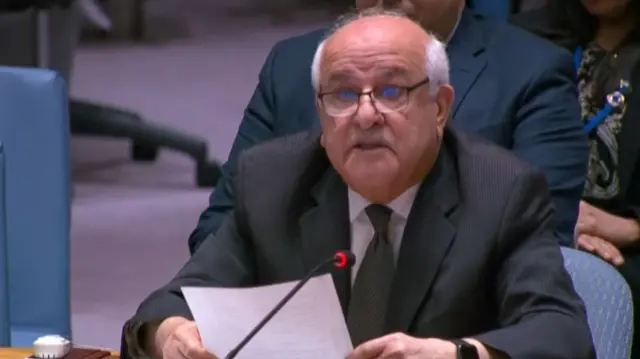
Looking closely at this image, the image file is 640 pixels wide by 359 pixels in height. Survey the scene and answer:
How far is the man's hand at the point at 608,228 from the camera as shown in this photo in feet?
10.7

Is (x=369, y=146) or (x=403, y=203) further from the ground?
(x=369, y=146)

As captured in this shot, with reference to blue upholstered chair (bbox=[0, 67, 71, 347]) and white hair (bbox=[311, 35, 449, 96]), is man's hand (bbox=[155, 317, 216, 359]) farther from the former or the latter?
blue upholstered chair (bbox=[0, 67, 71, 347])

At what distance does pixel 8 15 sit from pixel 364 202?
404cm

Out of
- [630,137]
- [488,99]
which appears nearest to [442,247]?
[488,99]

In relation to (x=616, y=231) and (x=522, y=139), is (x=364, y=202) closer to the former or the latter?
(x=522, y=139)

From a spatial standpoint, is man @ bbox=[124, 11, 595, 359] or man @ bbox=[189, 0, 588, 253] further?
man @ bbox=[189, 0, 588, 253]

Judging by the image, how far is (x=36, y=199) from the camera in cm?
274

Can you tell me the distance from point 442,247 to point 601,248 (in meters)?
1.22

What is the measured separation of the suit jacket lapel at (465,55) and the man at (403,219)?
636 millimetres

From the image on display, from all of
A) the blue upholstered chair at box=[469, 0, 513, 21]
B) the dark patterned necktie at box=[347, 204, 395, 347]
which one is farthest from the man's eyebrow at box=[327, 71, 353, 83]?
the blue upholstered chair at box=[469, 0, 513, 21]

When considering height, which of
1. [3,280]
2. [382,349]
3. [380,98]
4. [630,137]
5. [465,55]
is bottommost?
[3,280]

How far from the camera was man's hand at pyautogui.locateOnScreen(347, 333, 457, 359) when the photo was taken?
1835 millimetres

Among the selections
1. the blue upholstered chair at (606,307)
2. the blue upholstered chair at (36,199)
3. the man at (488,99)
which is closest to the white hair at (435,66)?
the blue upholstered chair at (606,307)

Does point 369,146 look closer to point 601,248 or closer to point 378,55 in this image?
point 378,55
